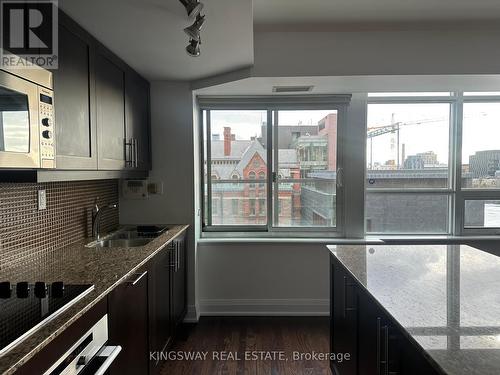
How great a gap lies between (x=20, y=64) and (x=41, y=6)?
0.39 meters

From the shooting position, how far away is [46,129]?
141 centimetres

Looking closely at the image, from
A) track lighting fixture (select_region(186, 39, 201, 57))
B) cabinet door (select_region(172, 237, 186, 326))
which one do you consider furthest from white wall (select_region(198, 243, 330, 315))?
track lighting fixture (select_region(186, 39, 201, 57))

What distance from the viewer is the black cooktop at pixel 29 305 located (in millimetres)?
991

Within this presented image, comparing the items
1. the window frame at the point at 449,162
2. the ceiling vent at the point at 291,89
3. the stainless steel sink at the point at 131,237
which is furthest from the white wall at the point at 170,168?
the window frame at the point at 449,162

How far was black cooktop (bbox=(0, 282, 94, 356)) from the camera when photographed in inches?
39.0

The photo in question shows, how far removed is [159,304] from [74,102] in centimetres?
136

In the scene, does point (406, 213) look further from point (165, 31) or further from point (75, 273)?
point (75, 273)

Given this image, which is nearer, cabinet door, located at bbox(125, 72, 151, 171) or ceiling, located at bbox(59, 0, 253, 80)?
ceiling, located at bbox(59, 0, 253, 80)

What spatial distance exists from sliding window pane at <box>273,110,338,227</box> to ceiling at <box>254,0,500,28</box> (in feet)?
3.67

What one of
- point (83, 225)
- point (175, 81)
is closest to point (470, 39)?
point (175, 81)

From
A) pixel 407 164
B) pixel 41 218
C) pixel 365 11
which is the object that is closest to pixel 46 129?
pixel 41 218

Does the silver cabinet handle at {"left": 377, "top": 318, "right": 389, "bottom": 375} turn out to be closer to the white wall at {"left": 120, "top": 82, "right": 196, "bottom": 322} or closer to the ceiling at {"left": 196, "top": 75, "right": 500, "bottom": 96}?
the ceiling at {"left": 196, "top": 75, "right": 500, "bottom": 96}

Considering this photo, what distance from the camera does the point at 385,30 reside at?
8.52ft

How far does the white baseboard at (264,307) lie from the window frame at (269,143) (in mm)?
671
